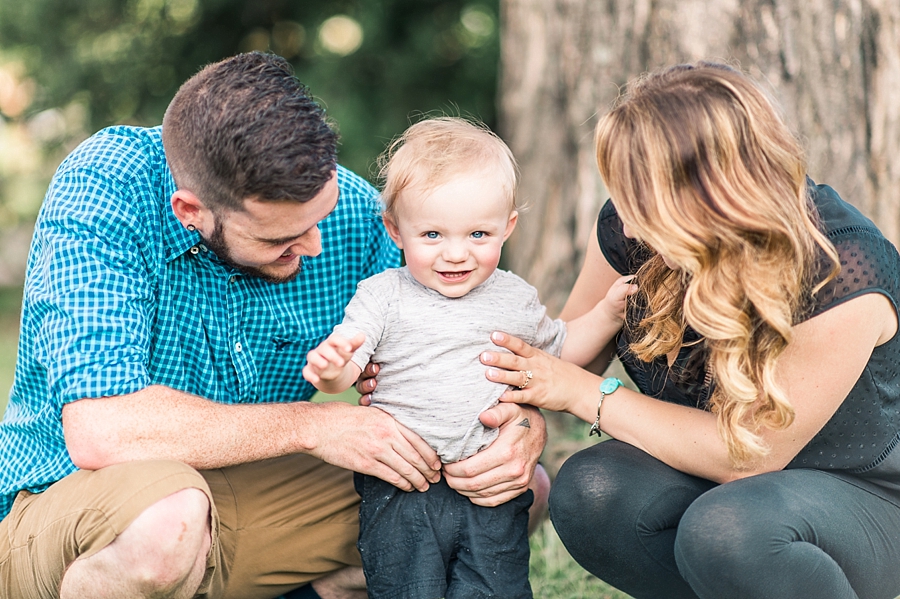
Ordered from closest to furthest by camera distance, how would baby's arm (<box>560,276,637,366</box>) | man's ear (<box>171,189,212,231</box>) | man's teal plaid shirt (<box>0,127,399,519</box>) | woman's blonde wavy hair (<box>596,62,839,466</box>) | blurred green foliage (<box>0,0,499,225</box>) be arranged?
woman's blonde wavy hair (<box>596,62,839,466</box>)
man's teal plaid shirt (<box>0,127,399,519</box>)
man's ear (<box>171,189,212,231</box>)
baby's arm (<box>560,276,637,366</box>)
blurred green foliage (<box>0,0,499,225</box>)

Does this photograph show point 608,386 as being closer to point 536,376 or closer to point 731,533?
point 536,376

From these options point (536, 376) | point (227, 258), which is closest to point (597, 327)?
point (536, 376)

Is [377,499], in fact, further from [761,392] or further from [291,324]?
[761,392]

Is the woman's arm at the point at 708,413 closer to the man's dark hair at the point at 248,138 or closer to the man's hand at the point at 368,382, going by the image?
the man's hand at the point at 368,382

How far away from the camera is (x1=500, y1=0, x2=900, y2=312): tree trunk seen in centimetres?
290

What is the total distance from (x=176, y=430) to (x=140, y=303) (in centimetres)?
31

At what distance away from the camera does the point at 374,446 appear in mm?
2152

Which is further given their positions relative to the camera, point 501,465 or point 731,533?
point 501,465

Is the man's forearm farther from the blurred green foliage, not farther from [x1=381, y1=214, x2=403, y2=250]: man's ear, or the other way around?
the blurred green foliage

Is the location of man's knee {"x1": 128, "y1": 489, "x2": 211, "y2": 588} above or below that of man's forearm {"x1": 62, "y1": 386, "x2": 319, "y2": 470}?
below

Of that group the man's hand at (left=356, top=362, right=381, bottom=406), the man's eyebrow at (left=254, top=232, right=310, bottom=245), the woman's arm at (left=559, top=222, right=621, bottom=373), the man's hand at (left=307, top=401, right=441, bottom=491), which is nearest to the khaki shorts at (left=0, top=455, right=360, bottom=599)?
the man's hand at (left=307, top=401, right=441, bottom=491)

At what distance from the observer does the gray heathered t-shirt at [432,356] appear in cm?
215

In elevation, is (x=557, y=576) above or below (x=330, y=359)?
below

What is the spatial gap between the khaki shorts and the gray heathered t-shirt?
0.45 m
